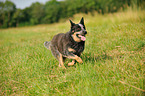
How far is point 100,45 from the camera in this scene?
508 centimetres

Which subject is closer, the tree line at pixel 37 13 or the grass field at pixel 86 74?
the grass field at pixel 86 74

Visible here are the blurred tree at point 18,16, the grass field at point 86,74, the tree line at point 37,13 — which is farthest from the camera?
the blurred tree at point 18,16

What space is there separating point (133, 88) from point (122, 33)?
3868 millimetres

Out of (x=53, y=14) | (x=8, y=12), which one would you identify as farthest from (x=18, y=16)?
(x=53, y=14)

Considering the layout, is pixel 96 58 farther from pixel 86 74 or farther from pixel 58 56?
pixel 58 56

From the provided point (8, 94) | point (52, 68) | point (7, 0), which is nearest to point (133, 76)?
point (52, 68)

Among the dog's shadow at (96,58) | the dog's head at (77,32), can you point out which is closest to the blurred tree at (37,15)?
the dog's shadow at (96,58)

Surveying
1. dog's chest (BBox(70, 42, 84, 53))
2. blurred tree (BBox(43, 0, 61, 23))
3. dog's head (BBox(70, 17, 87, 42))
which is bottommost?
dog's chest (BBox(70, 42, 84, 53))

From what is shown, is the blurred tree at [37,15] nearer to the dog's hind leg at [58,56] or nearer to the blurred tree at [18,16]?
the blurred tree at [18,16]

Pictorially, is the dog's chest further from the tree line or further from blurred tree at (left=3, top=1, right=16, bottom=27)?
blurred tree at (left=3, top=1, right=16, bottom=27)

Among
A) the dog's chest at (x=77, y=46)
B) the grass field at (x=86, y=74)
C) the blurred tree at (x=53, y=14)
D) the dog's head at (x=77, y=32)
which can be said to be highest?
the blurred tree at (x=53, y=14)

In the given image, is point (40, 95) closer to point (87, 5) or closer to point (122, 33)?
point (122, 33)

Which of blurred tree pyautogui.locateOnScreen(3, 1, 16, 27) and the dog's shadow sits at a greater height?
blurred tree pyautogui.locateOnScreen(3, 1, 16, 27)

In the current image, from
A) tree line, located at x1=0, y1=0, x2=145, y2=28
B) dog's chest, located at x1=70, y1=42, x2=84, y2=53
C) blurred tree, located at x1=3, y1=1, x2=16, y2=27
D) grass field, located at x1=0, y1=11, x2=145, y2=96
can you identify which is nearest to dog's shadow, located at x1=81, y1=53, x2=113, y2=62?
grass field, located at x1=0, y1=11, x2=145, y2=96
